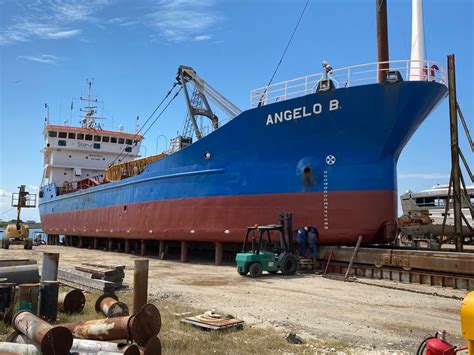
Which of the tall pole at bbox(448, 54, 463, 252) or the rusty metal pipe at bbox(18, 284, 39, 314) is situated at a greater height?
the tall pole at bbox(448, 54, 463, 252)

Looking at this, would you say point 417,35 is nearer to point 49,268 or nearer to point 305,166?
point 305,166

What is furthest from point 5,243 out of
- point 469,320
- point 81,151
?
point 469,320

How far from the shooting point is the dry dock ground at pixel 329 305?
5.64 metres

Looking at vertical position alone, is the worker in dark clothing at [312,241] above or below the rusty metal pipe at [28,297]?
above

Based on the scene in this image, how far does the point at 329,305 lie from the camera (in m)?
7.65

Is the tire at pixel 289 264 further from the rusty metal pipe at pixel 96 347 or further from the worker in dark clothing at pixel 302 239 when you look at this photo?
the rusty metal pipe at pixel 96 347

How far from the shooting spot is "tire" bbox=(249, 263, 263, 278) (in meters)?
11.1

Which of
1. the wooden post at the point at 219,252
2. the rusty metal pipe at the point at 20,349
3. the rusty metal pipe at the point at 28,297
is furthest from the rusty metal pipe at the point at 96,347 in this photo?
the wooden post at the point at 219,252

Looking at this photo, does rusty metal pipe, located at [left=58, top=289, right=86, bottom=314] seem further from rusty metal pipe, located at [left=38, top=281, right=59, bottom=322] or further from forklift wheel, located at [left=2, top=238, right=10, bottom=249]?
forklift wheel, located at [left=2, top=238, right=10, bottom=249]

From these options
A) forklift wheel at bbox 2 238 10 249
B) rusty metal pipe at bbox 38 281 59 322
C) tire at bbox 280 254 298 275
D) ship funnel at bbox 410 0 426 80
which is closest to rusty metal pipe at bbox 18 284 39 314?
rusty metal pipe at bbox 38 281 59 322

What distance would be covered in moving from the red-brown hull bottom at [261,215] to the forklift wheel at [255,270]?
2.41 meters

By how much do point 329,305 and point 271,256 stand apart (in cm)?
385

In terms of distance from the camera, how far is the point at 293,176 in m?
13.2

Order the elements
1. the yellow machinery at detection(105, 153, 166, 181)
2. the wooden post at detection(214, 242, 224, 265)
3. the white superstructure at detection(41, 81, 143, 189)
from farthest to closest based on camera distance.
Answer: the white superstructure at detection(41, 81, 143, 189)
the yellow machinery at detection(105, 153, 166, 181)
the wooden post at detection(214, 242, 224, 265)
